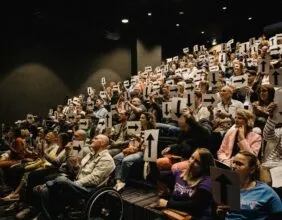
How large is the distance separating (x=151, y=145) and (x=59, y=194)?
1304 millimetres

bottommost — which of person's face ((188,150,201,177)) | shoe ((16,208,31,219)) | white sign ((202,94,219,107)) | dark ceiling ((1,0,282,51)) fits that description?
shoe ((16,208,31,219))

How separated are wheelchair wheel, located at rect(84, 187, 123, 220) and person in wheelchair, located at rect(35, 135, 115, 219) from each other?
22 centimetres

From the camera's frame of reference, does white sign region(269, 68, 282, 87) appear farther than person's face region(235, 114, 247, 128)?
Yes

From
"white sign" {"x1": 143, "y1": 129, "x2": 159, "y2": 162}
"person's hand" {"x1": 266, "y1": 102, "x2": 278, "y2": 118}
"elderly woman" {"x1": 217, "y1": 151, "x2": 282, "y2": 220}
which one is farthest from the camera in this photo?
"white sign" {"x1": 143, "y1": 129, "x2": 159, "y2": 162}

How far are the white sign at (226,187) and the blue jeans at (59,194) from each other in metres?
2.05

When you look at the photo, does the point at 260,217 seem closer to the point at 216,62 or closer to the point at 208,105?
the point at 208,105

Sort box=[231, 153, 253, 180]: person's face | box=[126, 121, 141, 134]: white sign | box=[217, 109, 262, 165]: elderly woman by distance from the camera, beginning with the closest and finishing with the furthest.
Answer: box=[231, 153, 253, 180]: person's face → box=[217, 109, 262, 165]: elderly woman → box=[126, 121, 141, 134]: white sign

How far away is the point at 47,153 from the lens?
20.3 feet

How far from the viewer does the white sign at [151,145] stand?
4.17m

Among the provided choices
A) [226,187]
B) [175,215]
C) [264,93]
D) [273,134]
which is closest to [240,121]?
[273,134]

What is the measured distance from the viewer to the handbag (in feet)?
10.1

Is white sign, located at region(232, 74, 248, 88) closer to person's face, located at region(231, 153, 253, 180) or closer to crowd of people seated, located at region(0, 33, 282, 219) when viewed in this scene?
crowd of people seated, located at region(0, 33, 282, 219)

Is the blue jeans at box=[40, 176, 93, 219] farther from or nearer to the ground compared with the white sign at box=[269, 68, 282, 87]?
nearer to the ground

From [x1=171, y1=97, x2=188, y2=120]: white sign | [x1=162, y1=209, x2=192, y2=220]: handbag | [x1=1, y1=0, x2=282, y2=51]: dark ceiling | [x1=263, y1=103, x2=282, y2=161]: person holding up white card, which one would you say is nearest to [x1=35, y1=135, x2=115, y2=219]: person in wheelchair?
[x1=171, y1=97, x2=188, y2=120]: white sign
